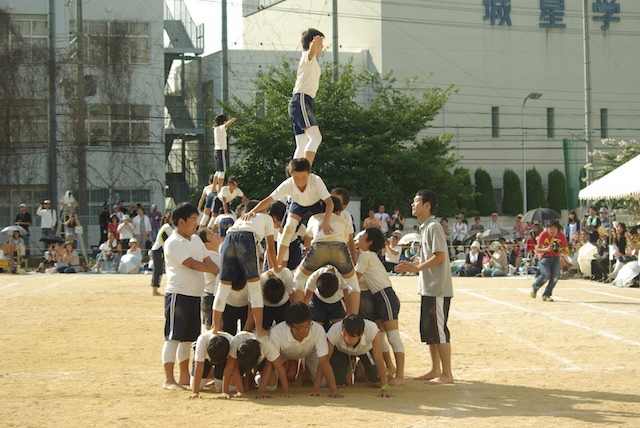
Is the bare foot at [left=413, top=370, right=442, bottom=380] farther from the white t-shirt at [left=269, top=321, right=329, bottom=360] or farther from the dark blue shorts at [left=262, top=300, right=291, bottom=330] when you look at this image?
the dark blue shorts at [left=262, top=300, right=291, bottom=330]

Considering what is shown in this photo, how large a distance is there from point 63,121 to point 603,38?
3016 cm

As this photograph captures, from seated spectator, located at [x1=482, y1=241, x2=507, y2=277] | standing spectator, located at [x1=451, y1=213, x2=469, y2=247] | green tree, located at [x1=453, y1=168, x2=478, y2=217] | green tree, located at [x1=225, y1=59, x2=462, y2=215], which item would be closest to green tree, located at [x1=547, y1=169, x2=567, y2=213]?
green tree, located at [x1=453, y1=168, x2=478, y2=217]

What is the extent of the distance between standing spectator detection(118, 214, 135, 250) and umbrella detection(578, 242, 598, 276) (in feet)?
44.2

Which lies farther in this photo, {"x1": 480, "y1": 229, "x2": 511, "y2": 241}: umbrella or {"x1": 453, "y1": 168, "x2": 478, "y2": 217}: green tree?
{"x1": 453, "y1": 168, "x2": 478, "y2": 217}: green tree

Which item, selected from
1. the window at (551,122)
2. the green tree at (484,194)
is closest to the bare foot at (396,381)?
the green tree at (484,194)

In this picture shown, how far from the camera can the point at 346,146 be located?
121 feet

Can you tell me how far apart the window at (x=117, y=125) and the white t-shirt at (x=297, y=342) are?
33.0 meters

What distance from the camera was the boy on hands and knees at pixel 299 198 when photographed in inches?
427

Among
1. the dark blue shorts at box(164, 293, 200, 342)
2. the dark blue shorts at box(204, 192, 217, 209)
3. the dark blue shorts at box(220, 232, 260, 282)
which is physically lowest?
the dark blue shorts at box(164, 293, 200, 342)

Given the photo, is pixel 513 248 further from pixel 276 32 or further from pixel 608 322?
pixel 276 32

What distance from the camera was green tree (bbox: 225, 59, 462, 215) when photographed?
3719 centimetres

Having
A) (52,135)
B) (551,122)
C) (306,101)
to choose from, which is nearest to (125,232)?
(52,135)

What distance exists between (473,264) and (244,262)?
1785 centimetres

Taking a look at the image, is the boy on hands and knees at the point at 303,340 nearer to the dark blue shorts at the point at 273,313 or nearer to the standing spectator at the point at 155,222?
the dark blue shorts at the point at 273,313
